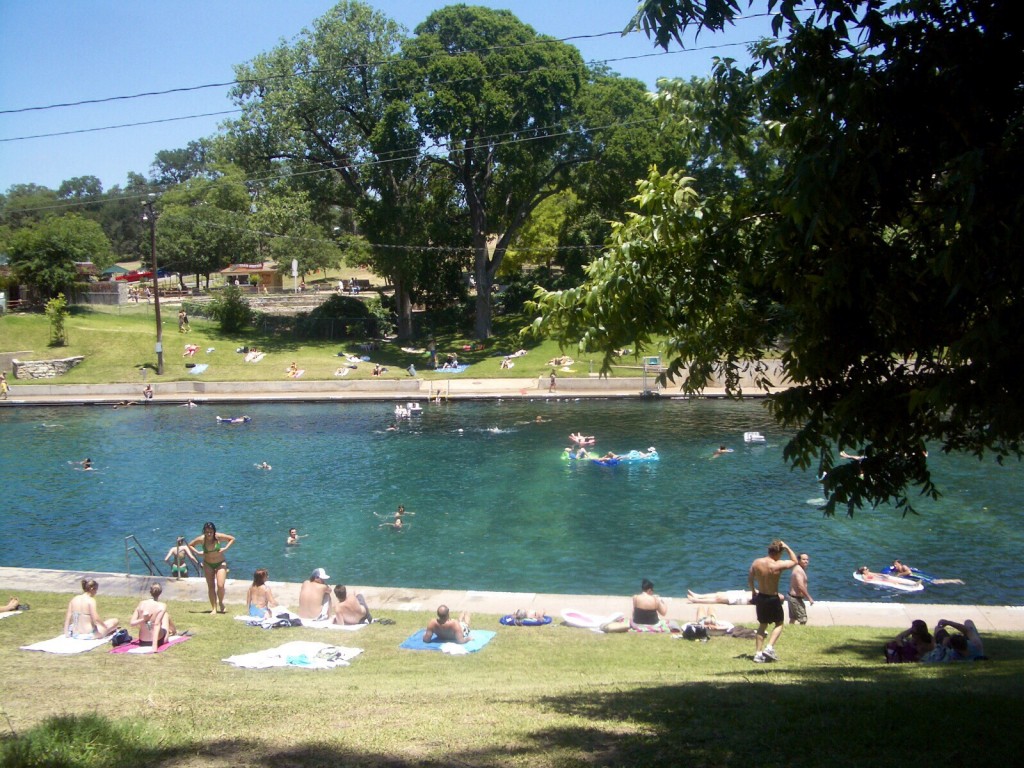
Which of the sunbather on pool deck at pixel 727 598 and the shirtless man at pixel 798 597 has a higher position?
the shirtless man at pixel 798 597

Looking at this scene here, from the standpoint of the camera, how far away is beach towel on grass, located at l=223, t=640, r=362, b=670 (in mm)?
11664

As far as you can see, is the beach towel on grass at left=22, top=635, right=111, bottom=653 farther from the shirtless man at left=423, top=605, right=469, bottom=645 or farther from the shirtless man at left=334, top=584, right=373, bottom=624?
the shirtless man at left=423, top=605, right=469, bottom=645

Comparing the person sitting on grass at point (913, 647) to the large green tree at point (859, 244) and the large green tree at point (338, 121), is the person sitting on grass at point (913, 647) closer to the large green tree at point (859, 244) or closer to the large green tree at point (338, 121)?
the large green tree at point (859, 244)

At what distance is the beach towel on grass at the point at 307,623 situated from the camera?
46.4ft

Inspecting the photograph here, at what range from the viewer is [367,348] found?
54688 mm

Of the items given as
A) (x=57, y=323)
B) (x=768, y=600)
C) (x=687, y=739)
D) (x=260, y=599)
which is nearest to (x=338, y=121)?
(x=57, y=323)

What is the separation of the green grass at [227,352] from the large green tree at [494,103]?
6.42 m

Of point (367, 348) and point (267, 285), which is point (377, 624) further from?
point (267, 285)

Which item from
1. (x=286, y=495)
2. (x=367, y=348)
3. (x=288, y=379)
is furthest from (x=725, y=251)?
(x=367, y=348)

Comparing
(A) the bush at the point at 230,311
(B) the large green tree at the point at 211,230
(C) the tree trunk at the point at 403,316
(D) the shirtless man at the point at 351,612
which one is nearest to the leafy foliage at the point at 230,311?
(A) the bush at the point at 230,311

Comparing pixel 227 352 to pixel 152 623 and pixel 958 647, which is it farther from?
pixel 958 647

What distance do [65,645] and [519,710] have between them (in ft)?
26.9

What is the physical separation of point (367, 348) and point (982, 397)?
166 ft

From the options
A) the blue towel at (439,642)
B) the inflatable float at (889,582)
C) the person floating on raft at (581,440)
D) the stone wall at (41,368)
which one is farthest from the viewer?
the stone wall at (41,368)
